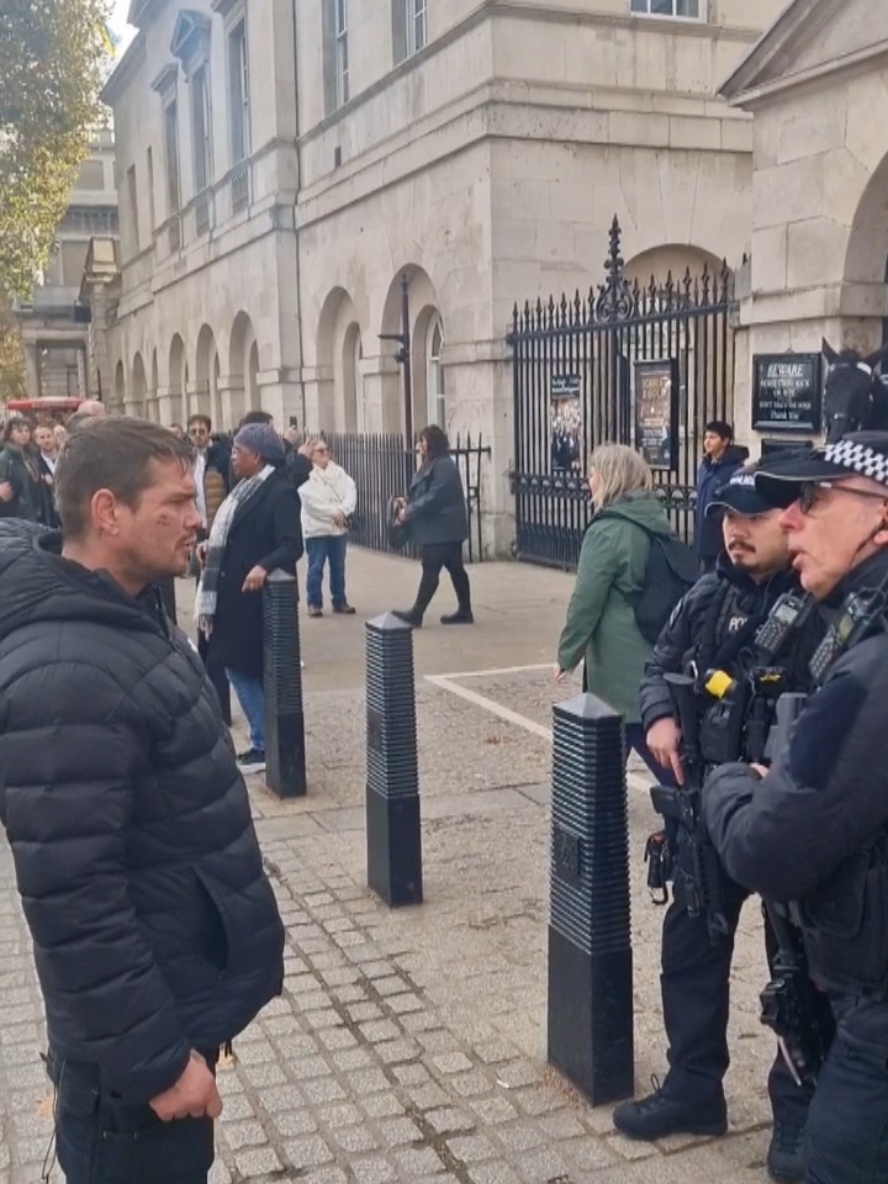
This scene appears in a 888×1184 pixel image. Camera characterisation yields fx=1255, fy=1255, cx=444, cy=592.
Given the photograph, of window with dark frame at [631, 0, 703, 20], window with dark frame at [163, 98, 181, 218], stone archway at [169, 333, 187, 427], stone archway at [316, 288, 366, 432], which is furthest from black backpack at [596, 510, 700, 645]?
window with dark frame at [163, 98, 181, 218]

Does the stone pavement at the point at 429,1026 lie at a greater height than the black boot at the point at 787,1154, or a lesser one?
lesser

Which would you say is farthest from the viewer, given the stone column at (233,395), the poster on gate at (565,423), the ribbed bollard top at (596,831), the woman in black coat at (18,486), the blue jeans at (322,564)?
the stone column at (233,395)

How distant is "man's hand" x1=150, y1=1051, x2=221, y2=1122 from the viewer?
210cm

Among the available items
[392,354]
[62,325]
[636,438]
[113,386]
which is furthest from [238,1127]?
[62,325]

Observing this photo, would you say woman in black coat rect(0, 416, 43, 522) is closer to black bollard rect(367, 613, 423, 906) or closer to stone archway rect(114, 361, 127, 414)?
black bollard rect(367, 613, 423, 906)

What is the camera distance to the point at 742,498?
130 inches

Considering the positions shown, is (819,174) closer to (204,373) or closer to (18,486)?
(18,486)

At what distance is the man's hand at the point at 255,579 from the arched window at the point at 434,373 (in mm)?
11415

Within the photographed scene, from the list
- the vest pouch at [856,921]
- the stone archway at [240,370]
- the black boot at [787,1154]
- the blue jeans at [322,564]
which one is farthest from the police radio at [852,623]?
the stone archway at [240,370]

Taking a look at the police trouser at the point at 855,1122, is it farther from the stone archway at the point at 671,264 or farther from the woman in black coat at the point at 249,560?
the stone archway at the point at 671,264

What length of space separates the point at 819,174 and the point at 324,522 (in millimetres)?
5145

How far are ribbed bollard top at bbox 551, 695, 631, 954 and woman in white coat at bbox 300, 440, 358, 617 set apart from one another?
800 centimetres

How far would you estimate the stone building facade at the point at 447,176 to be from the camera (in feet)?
49.5

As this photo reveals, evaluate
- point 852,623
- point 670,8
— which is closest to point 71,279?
point 670,8
